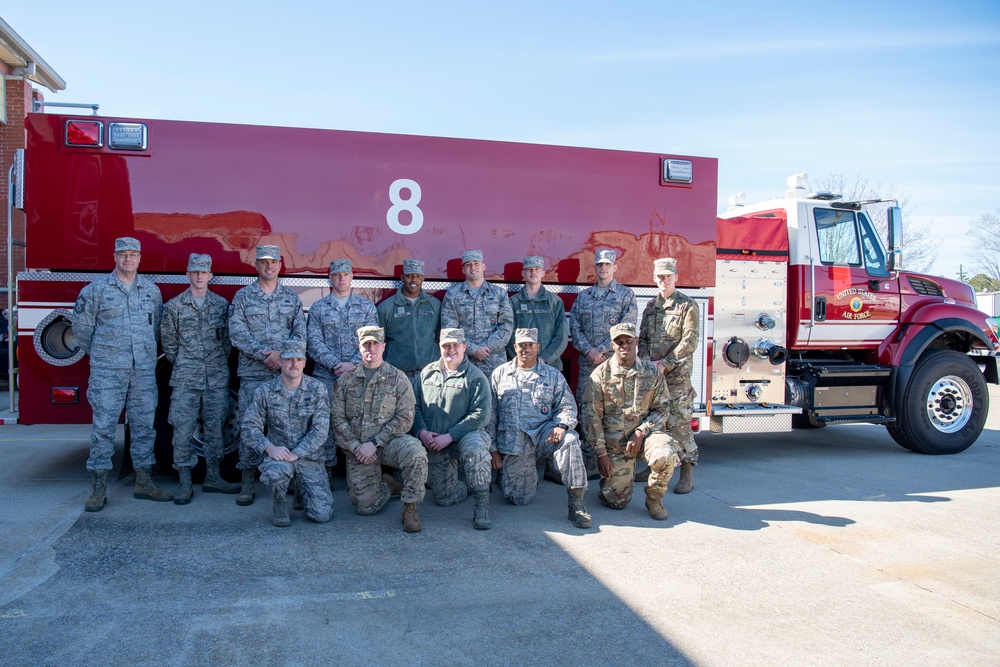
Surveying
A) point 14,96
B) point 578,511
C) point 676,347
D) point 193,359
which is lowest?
point 578,511

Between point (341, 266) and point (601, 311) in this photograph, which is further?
point (601, 311)

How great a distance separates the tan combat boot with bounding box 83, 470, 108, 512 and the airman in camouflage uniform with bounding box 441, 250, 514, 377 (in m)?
2.71

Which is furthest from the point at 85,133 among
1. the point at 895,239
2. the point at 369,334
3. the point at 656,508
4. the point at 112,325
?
the point at 895,239

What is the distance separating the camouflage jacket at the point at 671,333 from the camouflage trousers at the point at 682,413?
0.25 feet

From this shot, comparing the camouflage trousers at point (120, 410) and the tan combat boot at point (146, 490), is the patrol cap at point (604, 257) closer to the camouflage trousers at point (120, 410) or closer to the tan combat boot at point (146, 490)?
the camouflage trousers at point (120, 410)

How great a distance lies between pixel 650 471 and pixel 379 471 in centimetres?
194

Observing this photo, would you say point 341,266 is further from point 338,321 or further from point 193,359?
point 193,359

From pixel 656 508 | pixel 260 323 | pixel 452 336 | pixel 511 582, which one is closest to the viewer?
pixel 511 582

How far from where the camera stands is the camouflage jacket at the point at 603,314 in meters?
6.30

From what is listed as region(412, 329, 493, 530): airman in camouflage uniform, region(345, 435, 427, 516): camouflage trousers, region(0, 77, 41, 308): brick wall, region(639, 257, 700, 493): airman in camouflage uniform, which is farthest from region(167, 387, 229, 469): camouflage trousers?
region(0, 77, 41, 308): brick wall

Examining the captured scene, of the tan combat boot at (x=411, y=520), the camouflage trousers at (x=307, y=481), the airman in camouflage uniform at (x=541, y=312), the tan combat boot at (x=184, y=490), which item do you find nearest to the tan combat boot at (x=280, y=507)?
the camouflage trousers at (x=307, y=481)

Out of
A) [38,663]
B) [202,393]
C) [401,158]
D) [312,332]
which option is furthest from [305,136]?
[38,663]

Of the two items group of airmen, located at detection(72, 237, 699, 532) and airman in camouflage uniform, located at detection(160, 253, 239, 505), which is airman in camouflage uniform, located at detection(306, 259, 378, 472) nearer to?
group of airmen, located at detection(72, 237, 699, 532)

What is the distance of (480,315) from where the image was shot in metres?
6.06
